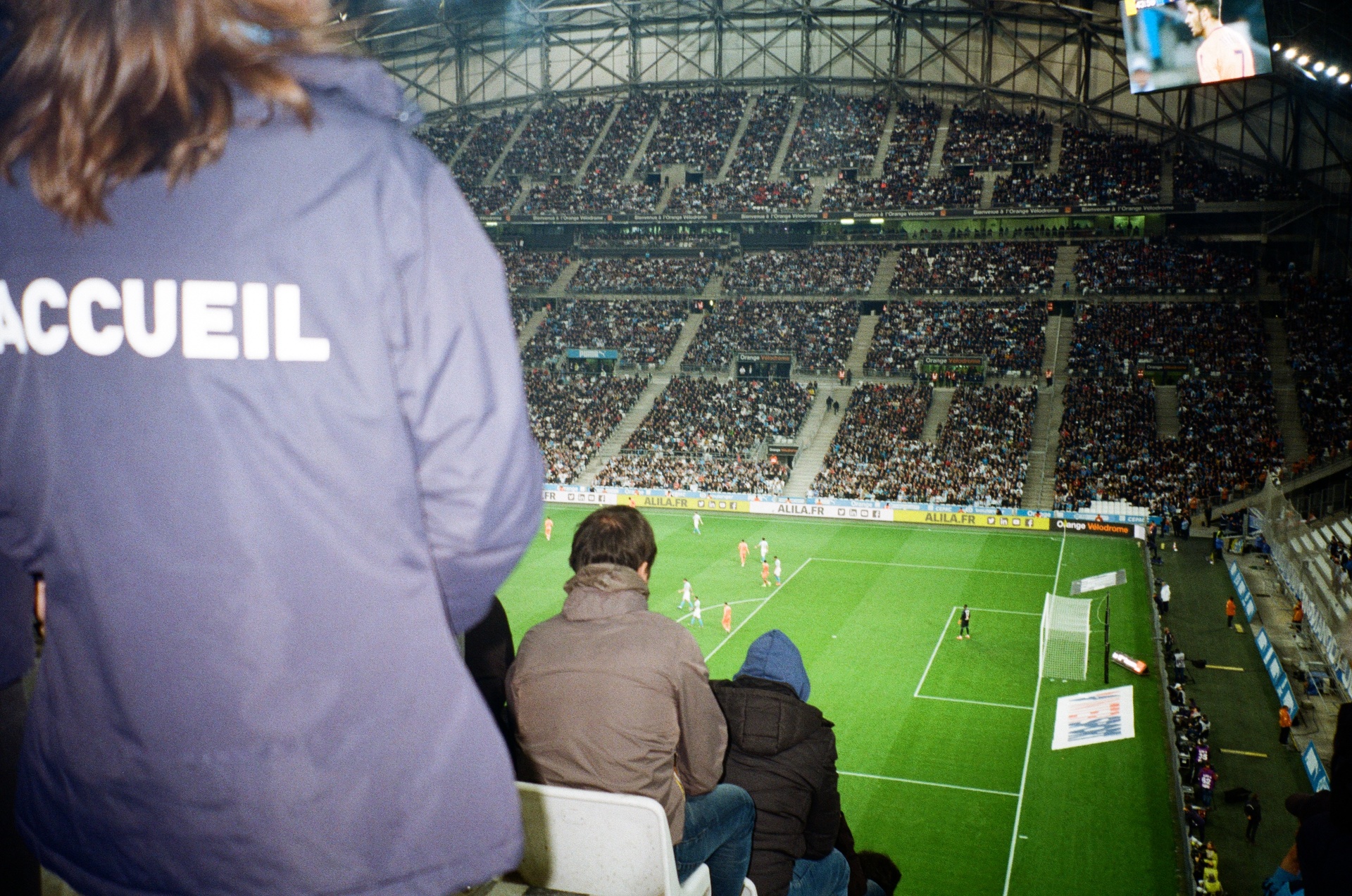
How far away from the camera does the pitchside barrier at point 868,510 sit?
1474 inches

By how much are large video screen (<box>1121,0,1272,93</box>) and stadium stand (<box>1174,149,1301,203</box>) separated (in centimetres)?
1478

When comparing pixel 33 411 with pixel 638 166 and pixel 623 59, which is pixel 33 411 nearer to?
pixel 638 166

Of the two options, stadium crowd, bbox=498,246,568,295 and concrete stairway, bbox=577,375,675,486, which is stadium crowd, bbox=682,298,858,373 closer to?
concrete stairway, bbox=577,375,675,486

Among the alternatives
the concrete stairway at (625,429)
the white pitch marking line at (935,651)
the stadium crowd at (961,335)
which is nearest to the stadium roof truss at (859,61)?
the stadium crowd at (961,335)

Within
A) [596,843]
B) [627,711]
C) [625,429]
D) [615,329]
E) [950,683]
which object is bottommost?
[950,683]

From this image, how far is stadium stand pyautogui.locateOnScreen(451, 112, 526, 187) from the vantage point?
67062 millimetres

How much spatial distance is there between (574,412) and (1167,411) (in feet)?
92.1

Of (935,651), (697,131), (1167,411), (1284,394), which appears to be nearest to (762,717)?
(935,651)

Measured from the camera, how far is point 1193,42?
120 ft

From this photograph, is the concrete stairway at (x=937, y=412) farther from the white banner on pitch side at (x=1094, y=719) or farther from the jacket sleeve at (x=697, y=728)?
the jacket sleeve at (x=697, y=728)

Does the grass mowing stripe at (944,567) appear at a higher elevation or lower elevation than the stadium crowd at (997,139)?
lower

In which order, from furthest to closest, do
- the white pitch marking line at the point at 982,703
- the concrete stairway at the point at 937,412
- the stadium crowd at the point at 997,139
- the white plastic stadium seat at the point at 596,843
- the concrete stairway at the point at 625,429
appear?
the stadium crowd at the point at 997,139, the concrete stairway at the point at 625,429, the concrete stairway at the point at 937,412, the white pitch marking line at the point at 982,703, the white plastic stadium seat at the point at 596,843

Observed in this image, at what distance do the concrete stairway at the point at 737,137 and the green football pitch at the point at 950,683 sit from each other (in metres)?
30.9

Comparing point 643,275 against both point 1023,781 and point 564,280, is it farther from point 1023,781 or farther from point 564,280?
point 1023,781
